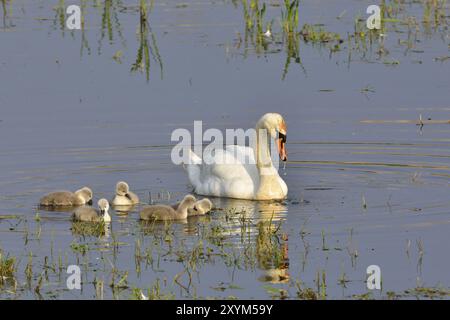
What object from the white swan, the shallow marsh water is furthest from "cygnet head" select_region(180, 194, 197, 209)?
the white swan

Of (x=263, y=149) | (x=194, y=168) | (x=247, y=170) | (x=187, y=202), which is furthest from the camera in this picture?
(x=194, y=168)

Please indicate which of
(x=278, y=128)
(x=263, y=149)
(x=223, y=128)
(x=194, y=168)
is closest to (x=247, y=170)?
(x=263, y=149)

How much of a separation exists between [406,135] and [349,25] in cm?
581

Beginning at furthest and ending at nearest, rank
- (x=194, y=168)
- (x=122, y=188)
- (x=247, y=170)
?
(x=194, y=168) → (x=247, y=170) → (x=122, y=188)

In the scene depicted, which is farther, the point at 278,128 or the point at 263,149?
the point at 263,149

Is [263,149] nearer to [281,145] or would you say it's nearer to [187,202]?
[281,145]

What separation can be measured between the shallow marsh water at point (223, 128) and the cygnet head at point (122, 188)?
0.36m

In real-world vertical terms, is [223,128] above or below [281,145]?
below

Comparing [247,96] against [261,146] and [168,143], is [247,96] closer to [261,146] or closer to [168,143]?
[168,143]

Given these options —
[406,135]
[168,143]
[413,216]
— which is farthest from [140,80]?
[413,216]

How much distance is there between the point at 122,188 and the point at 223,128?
3232 millimetres

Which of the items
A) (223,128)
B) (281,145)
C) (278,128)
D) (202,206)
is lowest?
(202,206)

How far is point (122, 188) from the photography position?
12.6 metres

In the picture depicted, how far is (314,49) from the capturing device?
1938 cm
